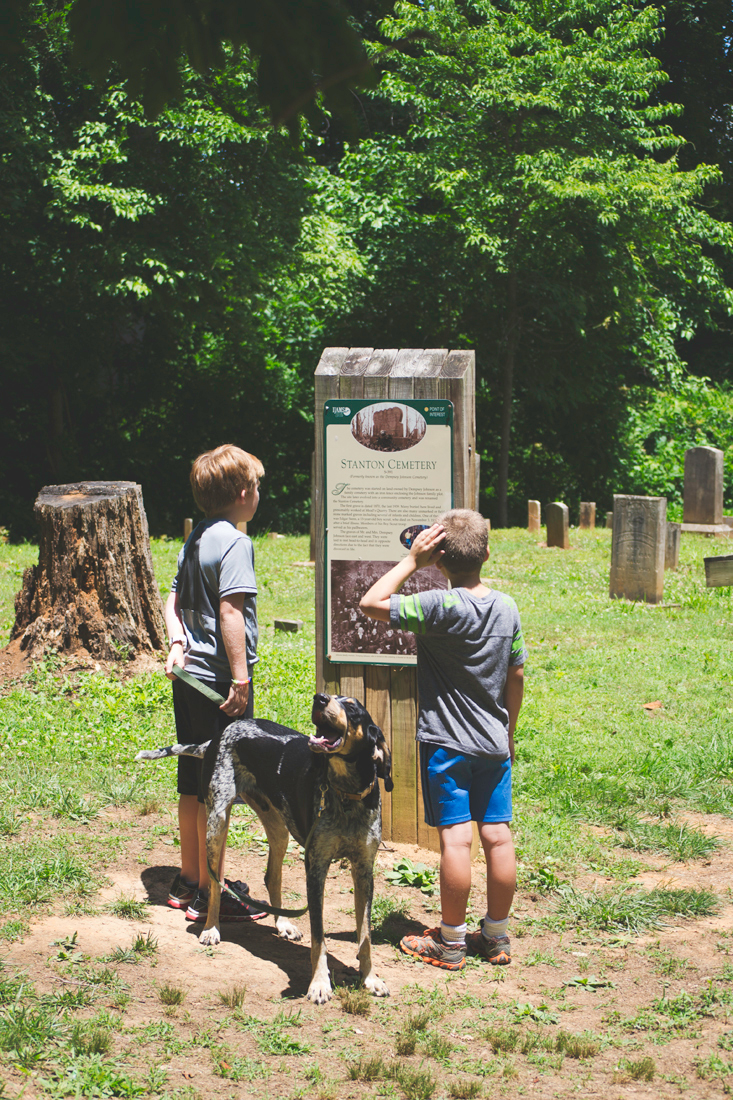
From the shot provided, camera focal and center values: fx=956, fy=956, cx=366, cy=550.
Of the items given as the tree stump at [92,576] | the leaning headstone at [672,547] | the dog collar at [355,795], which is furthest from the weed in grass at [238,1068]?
the leaning headstone at [672,547]

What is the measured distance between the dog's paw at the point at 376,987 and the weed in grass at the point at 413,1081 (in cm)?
47

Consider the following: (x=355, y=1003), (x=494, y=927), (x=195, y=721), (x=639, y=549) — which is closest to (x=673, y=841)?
(x=494, y=927)

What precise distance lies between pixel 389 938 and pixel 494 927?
0.46 meters

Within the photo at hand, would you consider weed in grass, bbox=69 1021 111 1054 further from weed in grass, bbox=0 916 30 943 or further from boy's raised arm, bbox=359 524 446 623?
boy's raised arm, bbox=359 524 446 623

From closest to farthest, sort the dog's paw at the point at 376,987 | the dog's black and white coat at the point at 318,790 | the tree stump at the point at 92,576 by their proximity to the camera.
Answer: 1. the dog's black and white coat at the point at 318,790
2. the dog's paw at the point at 376,987
3. the tree stump at the point at 92,576

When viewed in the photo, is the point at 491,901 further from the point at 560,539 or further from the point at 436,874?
the point at 560,539

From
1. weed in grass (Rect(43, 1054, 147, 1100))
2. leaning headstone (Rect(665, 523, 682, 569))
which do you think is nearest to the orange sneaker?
weed in grass (Rect(43, 1054, 147, 1100))

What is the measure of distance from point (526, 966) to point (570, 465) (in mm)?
19106

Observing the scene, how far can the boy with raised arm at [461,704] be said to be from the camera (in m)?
3.39

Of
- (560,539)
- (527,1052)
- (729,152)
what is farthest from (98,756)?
(729,152)

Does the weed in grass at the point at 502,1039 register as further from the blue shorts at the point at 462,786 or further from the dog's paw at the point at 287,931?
the dog's paw at the point at 287,931

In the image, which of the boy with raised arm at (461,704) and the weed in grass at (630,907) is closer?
the boy with raised arm at (461,704)

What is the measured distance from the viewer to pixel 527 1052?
291cm

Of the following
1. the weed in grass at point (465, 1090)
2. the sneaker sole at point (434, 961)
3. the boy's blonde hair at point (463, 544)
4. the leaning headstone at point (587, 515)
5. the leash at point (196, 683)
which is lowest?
the sneaker sole at point (434, 961)
